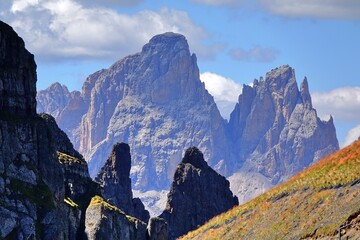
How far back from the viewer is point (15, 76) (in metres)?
151

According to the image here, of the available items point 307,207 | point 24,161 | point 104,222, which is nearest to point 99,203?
point 104,222

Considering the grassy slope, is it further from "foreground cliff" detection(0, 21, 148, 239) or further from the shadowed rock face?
the shadowed rock face

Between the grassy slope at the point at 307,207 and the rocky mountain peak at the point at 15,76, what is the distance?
107ft

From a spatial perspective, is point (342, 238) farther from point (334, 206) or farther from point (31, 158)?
point (31, 158)

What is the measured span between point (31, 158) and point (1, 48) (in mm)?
15545

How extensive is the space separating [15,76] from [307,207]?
42327 mm

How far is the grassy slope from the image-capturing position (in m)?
123

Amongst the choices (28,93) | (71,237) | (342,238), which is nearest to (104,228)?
(71,237)

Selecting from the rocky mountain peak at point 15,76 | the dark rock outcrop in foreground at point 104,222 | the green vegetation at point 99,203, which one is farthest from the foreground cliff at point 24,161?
the green vegetation at point 99,203

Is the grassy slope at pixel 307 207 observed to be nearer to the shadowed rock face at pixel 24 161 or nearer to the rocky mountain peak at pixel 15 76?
the shadowed rock face at pixel 24 161

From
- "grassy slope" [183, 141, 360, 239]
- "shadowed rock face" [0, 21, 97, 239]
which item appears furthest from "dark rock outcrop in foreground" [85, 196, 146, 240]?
"grassy slope" [183, 141, 360, 239]

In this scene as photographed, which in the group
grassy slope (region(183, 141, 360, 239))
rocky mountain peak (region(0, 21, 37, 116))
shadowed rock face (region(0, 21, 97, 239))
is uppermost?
rocky mountain peak (region(0, 21, 37, 116))

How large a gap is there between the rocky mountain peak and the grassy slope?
32736 millimetres

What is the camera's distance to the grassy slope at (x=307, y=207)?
122812 mm
